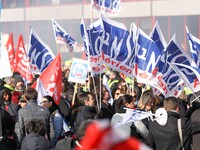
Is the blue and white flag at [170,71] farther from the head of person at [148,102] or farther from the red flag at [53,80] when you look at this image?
the head of person at [148,102]

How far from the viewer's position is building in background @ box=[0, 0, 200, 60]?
34219mm

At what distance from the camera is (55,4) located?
120 feet

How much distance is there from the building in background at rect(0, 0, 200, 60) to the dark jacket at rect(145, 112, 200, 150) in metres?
27.6

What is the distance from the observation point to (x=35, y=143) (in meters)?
4.83

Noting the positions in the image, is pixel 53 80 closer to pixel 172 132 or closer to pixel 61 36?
pixel 172 132

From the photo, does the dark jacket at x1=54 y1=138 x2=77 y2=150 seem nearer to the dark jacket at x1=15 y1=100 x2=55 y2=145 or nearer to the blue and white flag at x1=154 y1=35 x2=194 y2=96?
the dark jacket at x1=15 y1=100 x2=55 y2=145

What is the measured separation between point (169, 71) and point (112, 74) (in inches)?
128

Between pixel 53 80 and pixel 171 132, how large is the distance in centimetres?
354

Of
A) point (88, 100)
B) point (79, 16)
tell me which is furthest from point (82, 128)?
point (79, 16)

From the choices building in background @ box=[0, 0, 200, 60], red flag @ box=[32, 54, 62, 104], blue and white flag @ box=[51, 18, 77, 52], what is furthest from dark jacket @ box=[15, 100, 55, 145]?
building in background @ box=[0, 0, 200, 60]

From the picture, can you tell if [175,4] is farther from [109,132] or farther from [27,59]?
[109,132]

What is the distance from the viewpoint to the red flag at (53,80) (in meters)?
8.42

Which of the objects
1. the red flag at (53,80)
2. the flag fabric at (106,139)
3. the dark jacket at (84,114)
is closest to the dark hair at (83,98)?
the dark jacket at (84,114)

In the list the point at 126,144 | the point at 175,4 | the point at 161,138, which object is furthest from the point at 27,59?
the point at 175,4
